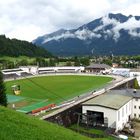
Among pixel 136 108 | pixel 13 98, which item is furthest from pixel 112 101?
pixel 13 98

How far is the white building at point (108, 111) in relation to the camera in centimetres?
3653

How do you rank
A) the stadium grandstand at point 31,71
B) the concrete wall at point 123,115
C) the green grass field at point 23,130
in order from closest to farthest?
the green grass field at point 23,130, the concrete wall at point 123,115, the stadium grandstand at point 31,71

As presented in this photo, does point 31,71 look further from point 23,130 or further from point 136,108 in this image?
point 23,130

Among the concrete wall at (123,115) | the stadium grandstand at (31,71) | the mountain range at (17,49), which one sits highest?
the mountain range at (17,49)

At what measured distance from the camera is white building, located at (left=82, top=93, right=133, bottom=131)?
36.5 meters

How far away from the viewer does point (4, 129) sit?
50.4 ft

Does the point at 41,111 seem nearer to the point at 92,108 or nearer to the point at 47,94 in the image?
the point at 92,108

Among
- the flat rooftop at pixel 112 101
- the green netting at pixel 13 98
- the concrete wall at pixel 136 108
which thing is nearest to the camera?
the flat rooftop at pixel 112 101

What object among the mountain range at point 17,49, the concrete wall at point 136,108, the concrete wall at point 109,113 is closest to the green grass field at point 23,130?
the concrete wall at point 109,113

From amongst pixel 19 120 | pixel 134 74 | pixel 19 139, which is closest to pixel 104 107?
pixel 19 120

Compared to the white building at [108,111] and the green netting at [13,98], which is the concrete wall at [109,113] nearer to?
the white building at [108,111]

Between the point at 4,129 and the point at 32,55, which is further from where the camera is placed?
the point at 32,55

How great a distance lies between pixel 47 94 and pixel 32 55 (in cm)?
10325

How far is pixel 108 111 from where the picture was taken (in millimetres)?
36625
